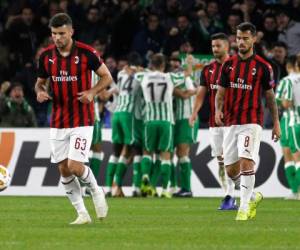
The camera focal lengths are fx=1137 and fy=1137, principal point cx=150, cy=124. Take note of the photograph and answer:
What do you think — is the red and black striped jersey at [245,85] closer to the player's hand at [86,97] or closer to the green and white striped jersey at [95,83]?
the player's hand at [86,97]

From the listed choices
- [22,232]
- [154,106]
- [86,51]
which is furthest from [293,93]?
[22,232]

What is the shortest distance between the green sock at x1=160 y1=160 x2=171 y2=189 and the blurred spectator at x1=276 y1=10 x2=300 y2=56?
178 inches

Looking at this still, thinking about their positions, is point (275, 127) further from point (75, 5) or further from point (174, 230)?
point (75, 5)

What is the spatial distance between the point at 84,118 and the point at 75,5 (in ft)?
41.9

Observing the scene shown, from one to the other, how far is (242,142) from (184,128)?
7.68 meters

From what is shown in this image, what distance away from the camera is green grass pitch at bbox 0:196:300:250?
958cm

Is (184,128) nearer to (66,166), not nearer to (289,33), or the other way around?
(289,33)

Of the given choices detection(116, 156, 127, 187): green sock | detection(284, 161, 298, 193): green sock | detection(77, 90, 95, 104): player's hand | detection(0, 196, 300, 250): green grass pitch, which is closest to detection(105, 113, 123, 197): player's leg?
detection(116, 156, 127, 187): green sock

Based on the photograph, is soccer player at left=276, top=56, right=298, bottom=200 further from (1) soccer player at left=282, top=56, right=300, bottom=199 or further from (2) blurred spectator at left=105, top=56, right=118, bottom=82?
(2) blurred spectator at left=105, top=56, right=118, bottom=82

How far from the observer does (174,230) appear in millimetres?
11055

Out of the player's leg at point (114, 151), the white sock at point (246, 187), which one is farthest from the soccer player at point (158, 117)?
the white sock at point (246, 187)

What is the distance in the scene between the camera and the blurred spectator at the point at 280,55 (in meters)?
21.9

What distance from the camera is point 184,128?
20.2 meters

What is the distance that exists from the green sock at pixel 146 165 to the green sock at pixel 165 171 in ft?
0.76
